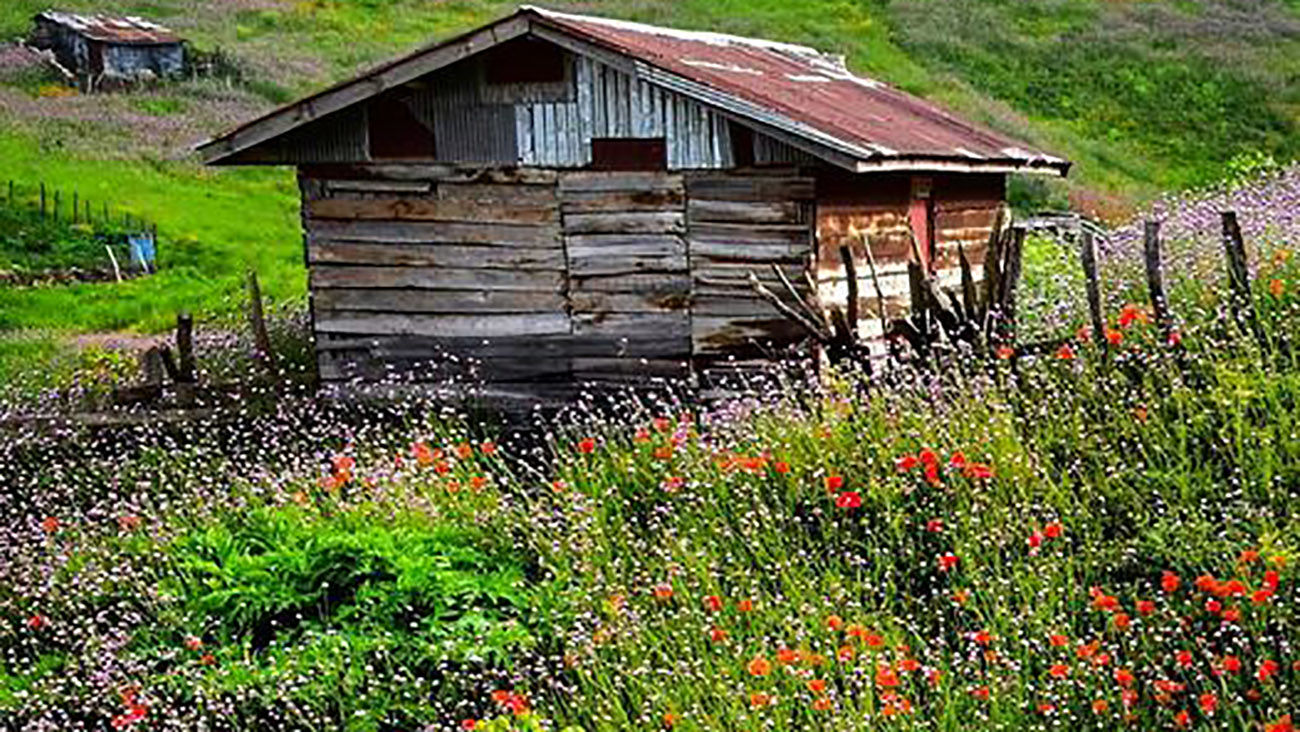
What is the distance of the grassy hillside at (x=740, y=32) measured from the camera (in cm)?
2859

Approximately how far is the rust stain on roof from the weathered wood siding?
20.5 inches

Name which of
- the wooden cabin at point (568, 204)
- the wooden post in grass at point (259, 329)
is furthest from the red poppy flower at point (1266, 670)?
the wooden post in grass at point (259, 329)

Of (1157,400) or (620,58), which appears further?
(620,58)

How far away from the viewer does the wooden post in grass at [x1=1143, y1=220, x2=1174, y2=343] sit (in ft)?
29.8

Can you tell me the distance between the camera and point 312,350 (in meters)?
16.4

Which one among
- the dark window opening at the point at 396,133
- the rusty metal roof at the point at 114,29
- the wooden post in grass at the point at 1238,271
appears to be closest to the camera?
the wooden post in grass at the point at 1238,271

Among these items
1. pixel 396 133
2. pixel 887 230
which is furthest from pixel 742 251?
pixel 396 133

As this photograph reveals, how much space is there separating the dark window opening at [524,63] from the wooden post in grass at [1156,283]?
18.6 feet

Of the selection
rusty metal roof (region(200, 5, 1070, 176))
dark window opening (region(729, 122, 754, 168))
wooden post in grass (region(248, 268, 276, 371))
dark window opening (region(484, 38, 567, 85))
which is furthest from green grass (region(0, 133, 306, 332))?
dark window opening (region(729, 122, 754, 168))

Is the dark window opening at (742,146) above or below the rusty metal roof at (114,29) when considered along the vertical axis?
below

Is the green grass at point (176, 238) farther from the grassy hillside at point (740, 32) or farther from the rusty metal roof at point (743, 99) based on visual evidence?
the rusty metal roof at point (743, 99)

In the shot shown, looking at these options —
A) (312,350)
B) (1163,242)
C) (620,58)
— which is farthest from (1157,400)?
(312,350)

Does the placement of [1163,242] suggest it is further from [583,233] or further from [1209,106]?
[1209,106]

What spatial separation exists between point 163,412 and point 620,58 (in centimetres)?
489
